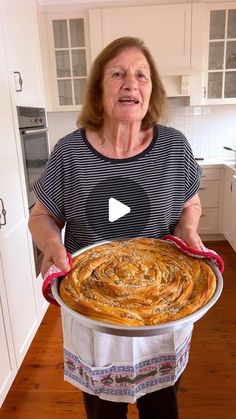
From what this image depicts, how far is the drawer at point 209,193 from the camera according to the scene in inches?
120

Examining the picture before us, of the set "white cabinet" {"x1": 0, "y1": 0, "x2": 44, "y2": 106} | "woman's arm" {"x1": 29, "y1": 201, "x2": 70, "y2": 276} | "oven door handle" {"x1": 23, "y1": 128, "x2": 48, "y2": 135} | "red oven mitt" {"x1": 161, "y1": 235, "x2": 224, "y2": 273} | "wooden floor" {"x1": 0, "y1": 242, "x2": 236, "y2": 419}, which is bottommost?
"wooden floor" {"x1": 0, "y1": 242, "x2": 236, "y2": 419}

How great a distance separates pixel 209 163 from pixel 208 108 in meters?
0.63

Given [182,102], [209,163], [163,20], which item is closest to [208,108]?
[182,102]

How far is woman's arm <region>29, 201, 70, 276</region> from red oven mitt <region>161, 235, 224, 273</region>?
0.98 ft

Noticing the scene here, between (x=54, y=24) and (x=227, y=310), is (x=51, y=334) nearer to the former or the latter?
(x=227, y=310)

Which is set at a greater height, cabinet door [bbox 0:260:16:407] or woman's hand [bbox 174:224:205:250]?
woman's hand [bbox 174:224:205:250]

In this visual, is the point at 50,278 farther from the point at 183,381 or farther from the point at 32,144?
the point at 32,144

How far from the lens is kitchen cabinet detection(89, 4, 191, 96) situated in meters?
2.63

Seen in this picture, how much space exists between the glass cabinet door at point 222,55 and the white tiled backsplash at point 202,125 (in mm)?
291

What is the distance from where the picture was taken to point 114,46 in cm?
90

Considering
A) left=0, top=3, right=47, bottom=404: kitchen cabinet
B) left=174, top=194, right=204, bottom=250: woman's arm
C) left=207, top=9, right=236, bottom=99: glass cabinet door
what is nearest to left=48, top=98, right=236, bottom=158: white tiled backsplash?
left=207, top=9, right=236, bottom=99: glass cabinet door

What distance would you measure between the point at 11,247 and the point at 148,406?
0.93 metres
